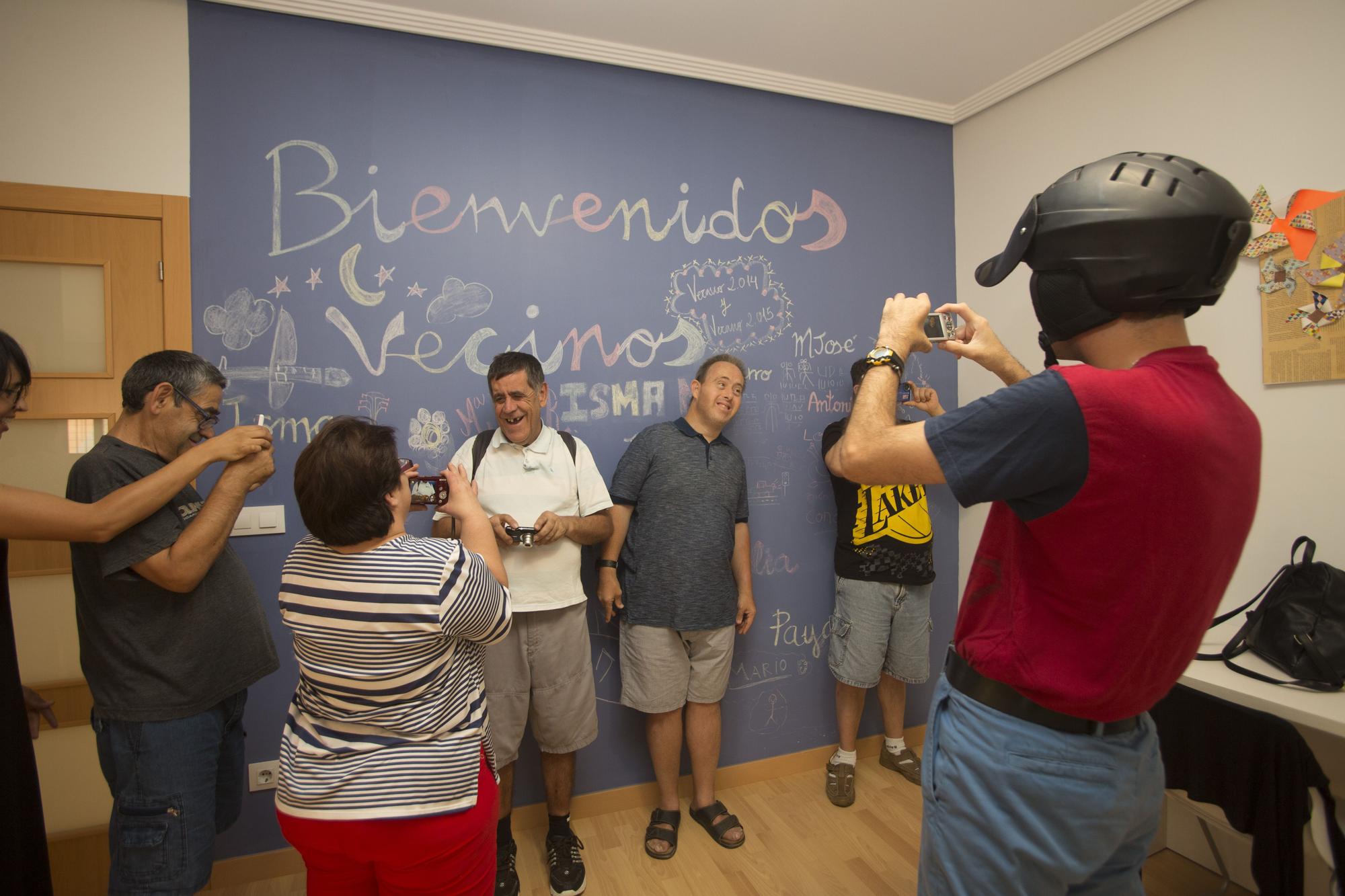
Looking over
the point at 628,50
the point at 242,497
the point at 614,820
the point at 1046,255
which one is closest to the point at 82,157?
the point at 242,497

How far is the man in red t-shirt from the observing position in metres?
0.89

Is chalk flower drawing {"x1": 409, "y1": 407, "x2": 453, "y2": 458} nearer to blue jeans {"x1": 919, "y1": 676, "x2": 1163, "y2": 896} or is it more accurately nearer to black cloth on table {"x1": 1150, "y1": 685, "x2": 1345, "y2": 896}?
blue jeans {"x1": 919, "y1": 676, "x2": 1163, "y2": 896}

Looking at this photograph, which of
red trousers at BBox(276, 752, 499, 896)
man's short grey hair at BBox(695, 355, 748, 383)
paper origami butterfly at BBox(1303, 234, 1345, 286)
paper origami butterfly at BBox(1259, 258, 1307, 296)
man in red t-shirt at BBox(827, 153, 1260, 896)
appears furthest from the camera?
man's short grey hair at BBox(695, 355, 748, 383)

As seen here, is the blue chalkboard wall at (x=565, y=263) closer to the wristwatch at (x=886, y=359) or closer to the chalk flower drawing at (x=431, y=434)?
the chalk flower drawing at (x=431, y=434)

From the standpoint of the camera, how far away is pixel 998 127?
3051mm

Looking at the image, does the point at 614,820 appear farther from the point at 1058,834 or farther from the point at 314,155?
the point at 314,155

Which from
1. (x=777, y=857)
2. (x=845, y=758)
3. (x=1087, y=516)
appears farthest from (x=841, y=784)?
(x=1087, y=516)

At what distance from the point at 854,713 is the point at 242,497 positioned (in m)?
2.43

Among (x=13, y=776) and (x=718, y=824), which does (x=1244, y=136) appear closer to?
(x=718, y=824)

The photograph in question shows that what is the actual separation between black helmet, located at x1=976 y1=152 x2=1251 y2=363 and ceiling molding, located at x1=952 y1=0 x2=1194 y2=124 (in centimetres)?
202

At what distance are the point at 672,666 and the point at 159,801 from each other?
1.50 metres

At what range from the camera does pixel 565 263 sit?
2594mm

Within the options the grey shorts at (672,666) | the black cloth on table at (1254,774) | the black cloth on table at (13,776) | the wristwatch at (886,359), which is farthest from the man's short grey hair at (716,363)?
the black cloth on table at (13,776)

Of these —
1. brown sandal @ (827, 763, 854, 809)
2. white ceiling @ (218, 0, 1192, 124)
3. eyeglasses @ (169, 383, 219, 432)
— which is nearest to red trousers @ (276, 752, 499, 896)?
eyeglasses @ (169, 383, 219, 432)
